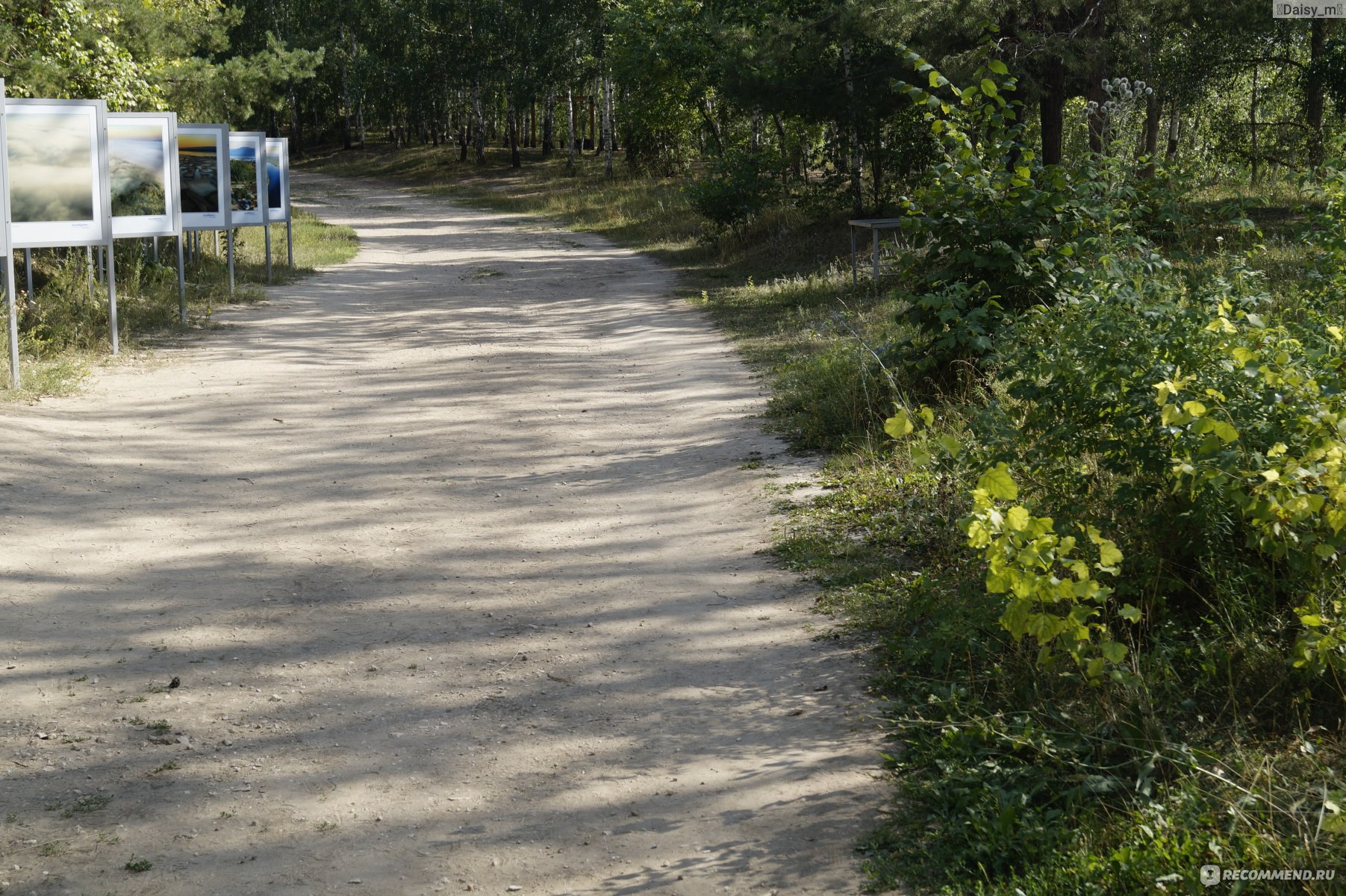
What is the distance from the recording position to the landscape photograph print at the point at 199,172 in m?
14.9

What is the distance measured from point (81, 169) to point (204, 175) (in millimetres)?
4027

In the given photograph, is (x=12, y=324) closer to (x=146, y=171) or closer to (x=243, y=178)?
(x=146, y=171)

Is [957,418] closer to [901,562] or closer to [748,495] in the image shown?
[748,495]

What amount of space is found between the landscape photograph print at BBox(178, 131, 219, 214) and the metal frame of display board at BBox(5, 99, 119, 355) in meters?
3.47

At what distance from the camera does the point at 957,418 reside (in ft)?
26.2

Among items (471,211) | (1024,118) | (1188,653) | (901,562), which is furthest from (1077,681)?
(471,211)

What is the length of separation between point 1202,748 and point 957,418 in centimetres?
438

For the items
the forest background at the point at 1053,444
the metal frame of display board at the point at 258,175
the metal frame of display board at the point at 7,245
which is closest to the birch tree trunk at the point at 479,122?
the forest background at the point at 1053,444

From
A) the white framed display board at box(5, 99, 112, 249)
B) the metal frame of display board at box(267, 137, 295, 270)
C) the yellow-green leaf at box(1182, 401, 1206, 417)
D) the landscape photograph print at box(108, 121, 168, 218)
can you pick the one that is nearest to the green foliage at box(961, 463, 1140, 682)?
the yellow-green leaf at box(1182, 401, 1206, 417)

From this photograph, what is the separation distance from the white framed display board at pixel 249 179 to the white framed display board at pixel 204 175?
4.97 ft

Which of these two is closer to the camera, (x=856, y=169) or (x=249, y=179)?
(x=249, y=179)

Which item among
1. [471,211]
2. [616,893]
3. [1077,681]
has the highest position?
[471,211]

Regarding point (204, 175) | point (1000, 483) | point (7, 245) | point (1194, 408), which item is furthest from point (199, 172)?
point (1194, 408)

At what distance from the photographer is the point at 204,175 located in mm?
15086
